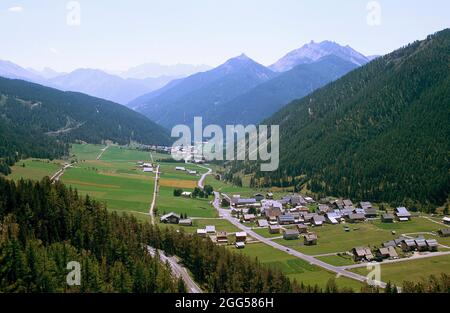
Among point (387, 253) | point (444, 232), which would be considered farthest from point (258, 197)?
point (387, 253)

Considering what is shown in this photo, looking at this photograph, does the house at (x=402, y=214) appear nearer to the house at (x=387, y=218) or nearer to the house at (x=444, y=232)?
the house at (x=387, y=218)

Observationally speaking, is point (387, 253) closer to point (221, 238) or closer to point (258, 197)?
point (221, 238)

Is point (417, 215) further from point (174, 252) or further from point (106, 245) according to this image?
point (106, 245)

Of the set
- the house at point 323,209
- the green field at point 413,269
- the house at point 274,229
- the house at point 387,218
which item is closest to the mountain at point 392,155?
the house at point 387,218

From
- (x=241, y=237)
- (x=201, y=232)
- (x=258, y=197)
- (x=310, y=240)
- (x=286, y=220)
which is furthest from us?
(x=258, y=197)

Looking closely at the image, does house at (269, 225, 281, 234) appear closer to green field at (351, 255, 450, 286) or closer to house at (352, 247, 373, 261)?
house at (352, 247, 373, 261)
